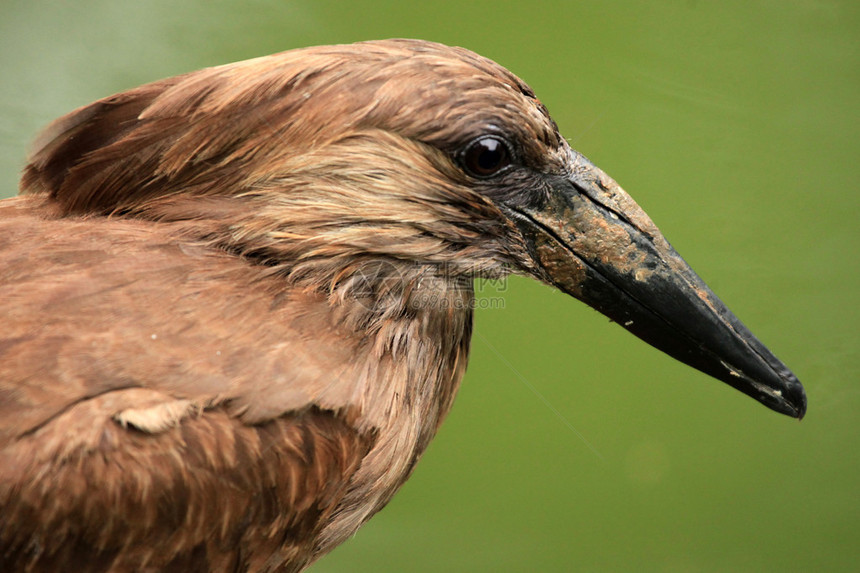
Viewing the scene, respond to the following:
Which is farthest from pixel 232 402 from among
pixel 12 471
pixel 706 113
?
pixel 706 113

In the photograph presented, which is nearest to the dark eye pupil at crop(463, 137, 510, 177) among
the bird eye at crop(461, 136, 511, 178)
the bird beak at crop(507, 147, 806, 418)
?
the bird eye at crop(461, 136, 511, 178)

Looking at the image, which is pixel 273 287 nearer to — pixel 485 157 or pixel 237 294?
pixel 237 294

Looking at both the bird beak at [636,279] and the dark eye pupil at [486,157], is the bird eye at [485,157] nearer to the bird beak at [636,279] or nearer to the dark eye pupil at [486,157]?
the dark eye pupil at [486,157]

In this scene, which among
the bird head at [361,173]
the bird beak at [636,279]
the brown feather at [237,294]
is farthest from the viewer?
the bird beak at [636,279]

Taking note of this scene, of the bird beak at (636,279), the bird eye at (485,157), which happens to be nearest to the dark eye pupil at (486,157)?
the bird eye at (485,157)

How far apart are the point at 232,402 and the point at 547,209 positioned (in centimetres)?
69

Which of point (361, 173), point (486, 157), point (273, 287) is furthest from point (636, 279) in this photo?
point (273, 287)

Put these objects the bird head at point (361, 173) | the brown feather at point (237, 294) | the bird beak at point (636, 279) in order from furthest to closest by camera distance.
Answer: the bird beak at point (636, 279), the bird head at point (361, 173), the brown feather at point (237, 294)

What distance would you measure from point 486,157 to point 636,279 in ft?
1.33

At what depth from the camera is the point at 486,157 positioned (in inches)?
57.7

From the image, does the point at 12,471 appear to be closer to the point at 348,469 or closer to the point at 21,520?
the point at 21,520

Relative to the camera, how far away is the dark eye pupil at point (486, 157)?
1443 millimetres

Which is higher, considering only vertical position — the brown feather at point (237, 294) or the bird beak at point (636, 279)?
the bird beak at point (636, 279)

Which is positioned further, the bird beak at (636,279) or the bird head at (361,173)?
the bird beak at (636,279)
